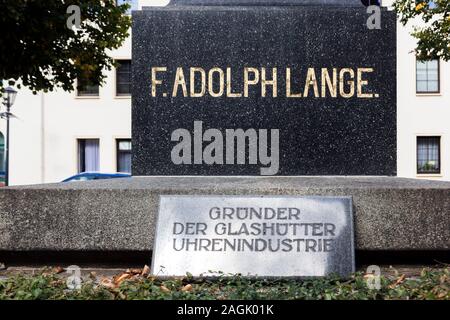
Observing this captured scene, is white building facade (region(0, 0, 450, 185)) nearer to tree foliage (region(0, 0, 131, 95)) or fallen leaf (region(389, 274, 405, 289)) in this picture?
tree foliage (region(0, 0, 131, 95))

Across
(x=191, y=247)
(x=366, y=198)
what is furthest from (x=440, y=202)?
(x=191, y=247)

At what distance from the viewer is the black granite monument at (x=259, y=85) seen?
525cm

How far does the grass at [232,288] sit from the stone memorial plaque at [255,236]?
4.0 inches

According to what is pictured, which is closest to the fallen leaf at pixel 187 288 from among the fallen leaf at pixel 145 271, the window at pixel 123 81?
the fallen leaf at pixel 145 271

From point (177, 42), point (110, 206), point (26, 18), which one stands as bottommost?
point (110, 206)

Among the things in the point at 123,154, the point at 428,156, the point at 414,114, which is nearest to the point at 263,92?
the point at 414,114

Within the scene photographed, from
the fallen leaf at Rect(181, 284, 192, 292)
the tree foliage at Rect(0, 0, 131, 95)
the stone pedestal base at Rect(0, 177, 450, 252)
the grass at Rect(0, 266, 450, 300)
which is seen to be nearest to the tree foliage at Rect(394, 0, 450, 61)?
the tree foliage at Rect(0, 0, 131, 95)

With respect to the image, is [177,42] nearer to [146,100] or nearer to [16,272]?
[146,100]

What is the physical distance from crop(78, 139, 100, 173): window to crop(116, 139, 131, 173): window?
3.10 ft

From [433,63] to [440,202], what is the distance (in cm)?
2065

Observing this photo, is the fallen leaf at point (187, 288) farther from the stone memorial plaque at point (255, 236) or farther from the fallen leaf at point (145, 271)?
the fallen leaf at point (145, 271)

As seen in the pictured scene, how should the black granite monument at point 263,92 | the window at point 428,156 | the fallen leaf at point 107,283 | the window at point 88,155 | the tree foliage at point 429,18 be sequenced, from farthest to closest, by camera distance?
the window at point 88,155 < the window at point 428,156 < the tree foliage at point 429,18 < the black granite monument at point 263,92 < the fallen leaf at point 107,283

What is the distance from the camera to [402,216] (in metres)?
4.06

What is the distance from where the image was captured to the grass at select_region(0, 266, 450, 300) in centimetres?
315
